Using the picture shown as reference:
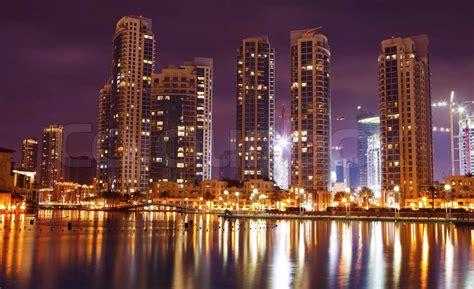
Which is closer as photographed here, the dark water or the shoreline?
the dark water

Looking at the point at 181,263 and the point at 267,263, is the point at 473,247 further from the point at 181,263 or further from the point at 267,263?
the point at 181,263

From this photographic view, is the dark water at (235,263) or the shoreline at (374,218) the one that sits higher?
the shoreline at (374,218)

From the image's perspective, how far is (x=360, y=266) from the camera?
146 ft

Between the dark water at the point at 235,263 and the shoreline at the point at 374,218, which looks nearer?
the dark water at the point at 235,263

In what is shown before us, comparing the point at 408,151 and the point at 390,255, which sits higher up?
the point at 408,151

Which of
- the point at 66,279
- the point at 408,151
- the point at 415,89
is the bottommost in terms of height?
the point at 66,279

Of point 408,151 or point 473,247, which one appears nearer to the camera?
point 473,247

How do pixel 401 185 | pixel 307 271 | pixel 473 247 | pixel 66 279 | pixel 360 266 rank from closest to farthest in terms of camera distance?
pixel 66 279 < pixel 307 271 < pixel 360 266 < pixel 473 247 < pixel 401 185

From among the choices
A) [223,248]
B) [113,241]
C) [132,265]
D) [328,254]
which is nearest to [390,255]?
[328,254]

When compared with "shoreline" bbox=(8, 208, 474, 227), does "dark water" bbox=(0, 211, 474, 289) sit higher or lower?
lower

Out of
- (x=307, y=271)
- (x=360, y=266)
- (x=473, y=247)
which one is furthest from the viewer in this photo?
(x=473, y=247)

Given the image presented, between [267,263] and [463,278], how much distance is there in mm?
15634

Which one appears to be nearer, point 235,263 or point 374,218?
point 235,263

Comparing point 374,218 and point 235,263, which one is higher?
point 374,218
